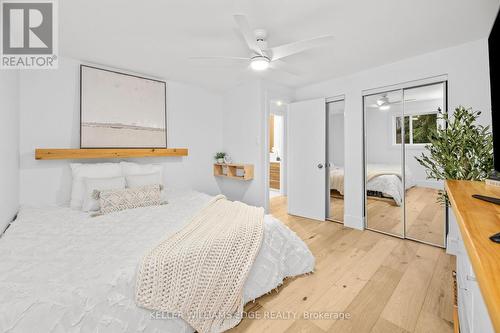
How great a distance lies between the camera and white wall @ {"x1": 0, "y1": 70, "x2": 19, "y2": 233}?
1909 mm

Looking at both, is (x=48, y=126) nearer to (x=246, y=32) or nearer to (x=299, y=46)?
(x=246, y=32)

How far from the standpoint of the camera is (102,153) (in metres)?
2.87

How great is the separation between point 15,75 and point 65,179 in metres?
1.21

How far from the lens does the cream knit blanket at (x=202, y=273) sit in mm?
1291

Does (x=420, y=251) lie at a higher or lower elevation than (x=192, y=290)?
lower

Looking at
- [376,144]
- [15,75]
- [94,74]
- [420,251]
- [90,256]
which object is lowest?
[420,251]

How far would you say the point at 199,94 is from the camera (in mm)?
4027

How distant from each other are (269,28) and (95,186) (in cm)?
244

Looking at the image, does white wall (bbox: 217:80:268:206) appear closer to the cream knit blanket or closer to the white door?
the white door

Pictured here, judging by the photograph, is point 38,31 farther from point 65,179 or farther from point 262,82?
point 262,82

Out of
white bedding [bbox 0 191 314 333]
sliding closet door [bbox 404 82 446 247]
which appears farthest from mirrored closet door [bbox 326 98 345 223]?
white bedding [bbox 0 191 314 333]

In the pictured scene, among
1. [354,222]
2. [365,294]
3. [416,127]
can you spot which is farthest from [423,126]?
[365,294]

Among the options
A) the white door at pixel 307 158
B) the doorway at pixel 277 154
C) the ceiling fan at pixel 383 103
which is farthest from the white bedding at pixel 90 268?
the doorway at pixel 277 154

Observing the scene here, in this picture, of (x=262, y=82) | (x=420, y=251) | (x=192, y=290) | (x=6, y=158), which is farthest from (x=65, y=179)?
(x=420, y=251)
